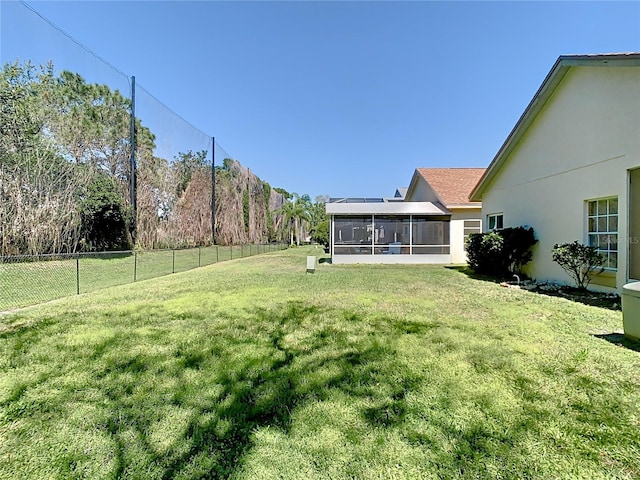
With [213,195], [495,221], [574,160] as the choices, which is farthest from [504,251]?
[213,195]

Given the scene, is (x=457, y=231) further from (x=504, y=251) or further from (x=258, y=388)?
(x=258, y=388)

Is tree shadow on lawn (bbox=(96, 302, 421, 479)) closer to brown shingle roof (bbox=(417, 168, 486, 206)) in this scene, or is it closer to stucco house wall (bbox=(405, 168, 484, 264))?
stucco house wall (bbox=(405, 168, 484, 264))

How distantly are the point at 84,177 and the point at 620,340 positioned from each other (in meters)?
19.7

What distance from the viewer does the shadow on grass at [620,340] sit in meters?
3.78

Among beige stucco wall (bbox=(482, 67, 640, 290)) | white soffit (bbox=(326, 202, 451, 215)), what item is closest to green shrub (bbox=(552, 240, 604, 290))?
beige stucco wall (bbox=(482, 67, 640, 290))

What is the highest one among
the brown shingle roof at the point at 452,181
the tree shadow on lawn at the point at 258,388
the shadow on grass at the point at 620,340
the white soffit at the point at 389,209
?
the brown shingle roof at the point at 452,181

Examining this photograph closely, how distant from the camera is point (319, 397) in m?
2.73

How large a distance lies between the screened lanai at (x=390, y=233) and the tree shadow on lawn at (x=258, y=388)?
1180 cm

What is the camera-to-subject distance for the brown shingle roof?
16172 millimetres

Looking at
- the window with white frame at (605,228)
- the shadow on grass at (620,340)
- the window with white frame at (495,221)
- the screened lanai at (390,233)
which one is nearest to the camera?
the shadow on grass at (620,340)

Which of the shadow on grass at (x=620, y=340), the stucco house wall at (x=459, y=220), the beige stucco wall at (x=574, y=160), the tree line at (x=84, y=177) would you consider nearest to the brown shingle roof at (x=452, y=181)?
the stucco house wall at (x=459, y=220)

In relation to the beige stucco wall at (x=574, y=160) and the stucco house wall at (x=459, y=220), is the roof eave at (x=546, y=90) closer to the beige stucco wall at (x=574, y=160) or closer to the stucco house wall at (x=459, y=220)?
the beige stucco wall at (x=574, y=160)

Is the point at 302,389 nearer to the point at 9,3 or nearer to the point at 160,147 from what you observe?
the point at 9,3

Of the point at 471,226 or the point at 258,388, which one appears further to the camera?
the point at 471,226
